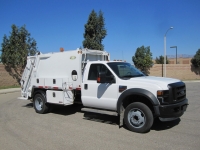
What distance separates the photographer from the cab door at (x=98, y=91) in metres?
6.30

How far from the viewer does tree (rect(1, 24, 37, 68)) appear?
66.9 ft

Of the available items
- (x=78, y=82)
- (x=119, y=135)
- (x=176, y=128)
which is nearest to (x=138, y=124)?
(x=119, y=135)

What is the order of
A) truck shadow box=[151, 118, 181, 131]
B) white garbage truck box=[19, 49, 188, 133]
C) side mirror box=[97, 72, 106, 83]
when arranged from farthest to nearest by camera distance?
truck shadow box=[151, 118, 181, 131]
side mirror box=[97, 72, 106, 83]
white garbage truck box=[19, 49, 188, 133]

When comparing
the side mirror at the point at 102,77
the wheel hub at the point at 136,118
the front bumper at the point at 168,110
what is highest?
the side mirror at the point at 102,77

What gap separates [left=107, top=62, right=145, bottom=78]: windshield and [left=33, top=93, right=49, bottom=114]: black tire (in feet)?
11.3

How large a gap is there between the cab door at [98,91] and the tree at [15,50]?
15824mm

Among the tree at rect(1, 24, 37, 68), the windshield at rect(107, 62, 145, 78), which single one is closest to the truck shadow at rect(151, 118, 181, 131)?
the windshield at rect(107, 62, 145, 78)

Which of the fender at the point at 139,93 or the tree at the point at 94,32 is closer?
the fender at the point at 139,93

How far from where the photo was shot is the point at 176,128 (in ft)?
20.0

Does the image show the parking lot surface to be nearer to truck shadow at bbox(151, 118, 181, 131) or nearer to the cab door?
truck shadow at bbox(151, 118, 181, 131)

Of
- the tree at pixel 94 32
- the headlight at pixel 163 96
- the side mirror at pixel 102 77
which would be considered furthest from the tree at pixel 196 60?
the side mirror at pixel 102 77

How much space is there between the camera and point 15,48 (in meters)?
21.1

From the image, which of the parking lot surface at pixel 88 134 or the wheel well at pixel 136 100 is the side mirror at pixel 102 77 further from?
the parking lot surface at pixel 88 134

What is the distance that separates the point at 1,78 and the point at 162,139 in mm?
18871
